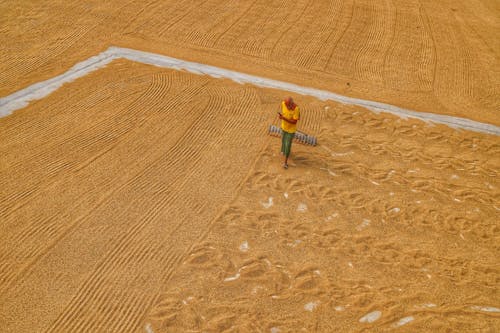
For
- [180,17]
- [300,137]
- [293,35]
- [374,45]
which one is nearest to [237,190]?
[300,137]

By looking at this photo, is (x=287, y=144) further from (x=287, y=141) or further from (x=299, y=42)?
(x=299, y=42)

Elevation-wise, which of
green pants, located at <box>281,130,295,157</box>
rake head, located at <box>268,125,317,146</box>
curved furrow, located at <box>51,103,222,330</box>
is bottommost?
curved furrow, located at <box>51,103,222,330</box>

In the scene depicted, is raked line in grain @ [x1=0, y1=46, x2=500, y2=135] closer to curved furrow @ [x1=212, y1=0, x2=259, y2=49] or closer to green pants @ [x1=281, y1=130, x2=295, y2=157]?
curved furrow @ [x1=212, y1=0, x2=259, y2=49]

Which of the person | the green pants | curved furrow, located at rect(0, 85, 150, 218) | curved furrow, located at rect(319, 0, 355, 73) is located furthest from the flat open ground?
the person

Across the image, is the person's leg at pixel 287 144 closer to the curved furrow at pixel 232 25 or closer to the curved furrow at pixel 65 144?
the curved furrow at pixel 65 144

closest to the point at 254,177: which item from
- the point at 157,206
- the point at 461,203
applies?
the point at 157,206

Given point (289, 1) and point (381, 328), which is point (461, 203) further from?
point (289, 1)

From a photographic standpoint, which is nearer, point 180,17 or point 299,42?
point 299,42
